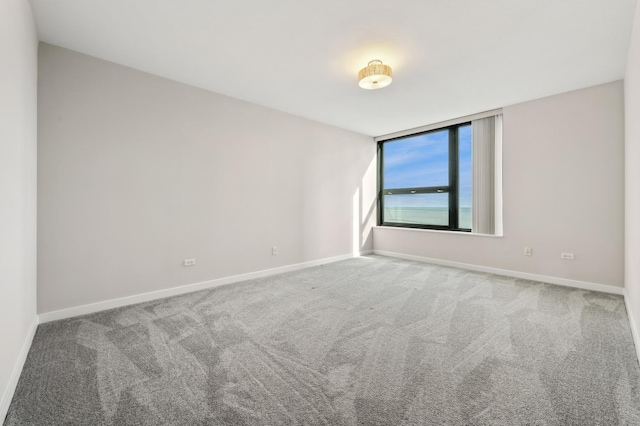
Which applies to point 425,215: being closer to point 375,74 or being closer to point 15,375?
point 375,74

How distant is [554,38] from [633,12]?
47 cm

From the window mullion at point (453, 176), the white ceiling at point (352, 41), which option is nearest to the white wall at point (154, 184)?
the white ceiling at point (352, 41)

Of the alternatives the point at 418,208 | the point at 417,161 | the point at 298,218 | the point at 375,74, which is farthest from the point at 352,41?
the point at 418,208

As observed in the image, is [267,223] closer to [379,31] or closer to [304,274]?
[304,274]

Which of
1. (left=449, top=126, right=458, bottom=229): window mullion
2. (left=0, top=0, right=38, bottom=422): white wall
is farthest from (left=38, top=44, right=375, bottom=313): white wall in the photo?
(left=449, top=126, right=458, bottom=229): window mullion

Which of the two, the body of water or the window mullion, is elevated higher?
the window mullion

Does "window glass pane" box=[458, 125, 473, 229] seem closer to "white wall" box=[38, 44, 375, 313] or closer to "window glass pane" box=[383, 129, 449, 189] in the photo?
"window glass pane" box=[383, 129, 449, 189]

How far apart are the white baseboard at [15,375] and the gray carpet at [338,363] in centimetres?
4

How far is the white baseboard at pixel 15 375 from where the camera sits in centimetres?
138

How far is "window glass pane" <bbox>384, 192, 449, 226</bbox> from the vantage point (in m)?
5.05

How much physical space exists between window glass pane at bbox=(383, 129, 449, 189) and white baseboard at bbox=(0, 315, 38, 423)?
551 centimetres

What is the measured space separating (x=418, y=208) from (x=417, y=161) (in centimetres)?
94

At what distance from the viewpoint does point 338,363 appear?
73.4 inches

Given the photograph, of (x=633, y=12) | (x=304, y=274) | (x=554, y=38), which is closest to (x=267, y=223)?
(x=304, y=274)
